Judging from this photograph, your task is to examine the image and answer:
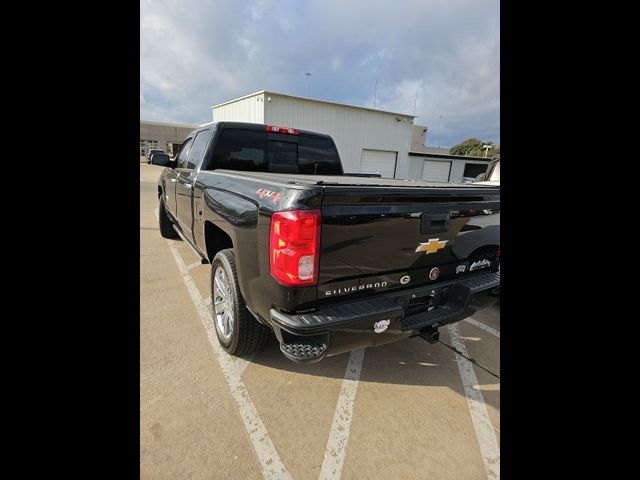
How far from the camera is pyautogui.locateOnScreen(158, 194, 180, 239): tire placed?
6.31m

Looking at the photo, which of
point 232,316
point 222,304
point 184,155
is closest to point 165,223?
point 184,155

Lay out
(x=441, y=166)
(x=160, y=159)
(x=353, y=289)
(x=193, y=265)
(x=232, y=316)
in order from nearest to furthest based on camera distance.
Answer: (x=353, y=289) → (x=232, y=316) → (x=160, y=159) → (x=193, y=265) → (x=441, y=166)

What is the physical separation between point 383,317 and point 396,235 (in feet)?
1.75

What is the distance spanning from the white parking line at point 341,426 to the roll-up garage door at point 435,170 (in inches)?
898

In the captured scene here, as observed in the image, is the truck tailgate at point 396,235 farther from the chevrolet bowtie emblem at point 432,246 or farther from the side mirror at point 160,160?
the side mirror at point 160,160

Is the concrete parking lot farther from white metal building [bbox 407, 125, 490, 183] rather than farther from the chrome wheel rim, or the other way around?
white metal building [bbox 407, 125, 490, 183]

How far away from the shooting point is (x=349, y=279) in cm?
197

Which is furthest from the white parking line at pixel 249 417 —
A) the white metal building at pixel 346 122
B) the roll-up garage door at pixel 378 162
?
the roll-up garage door at pixel 378 162

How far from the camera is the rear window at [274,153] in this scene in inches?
154

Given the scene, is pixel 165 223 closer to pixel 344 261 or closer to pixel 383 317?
pixel 344 261

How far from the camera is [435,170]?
24.8 meters
